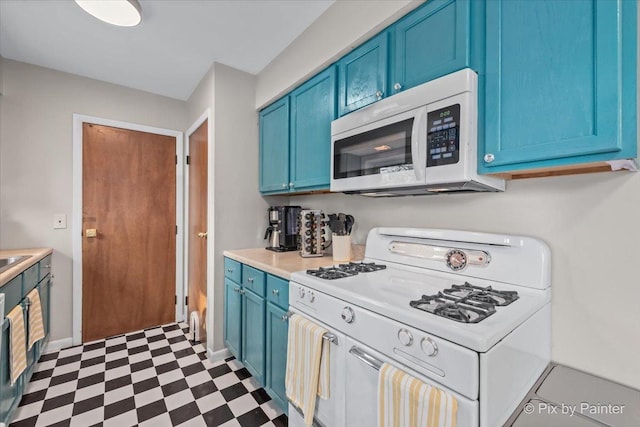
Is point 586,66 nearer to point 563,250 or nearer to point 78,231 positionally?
point 563,250

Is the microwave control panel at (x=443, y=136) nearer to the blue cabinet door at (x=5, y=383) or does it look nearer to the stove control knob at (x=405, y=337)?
the stove control knob at (x=405, y=337)

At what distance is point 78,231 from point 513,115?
3267 millimetres

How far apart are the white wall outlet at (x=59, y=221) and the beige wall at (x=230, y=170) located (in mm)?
1346

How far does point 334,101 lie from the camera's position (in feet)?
5.71

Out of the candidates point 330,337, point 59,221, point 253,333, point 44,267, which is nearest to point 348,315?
point 330,337

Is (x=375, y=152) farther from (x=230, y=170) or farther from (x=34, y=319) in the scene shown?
(x=34, y=319)

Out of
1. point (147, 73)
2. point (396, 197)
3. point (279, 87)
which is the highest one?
point (147, 73)

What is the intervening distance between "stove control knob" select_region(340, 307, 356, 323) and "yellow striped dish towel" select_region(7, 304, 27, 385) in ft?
5.67

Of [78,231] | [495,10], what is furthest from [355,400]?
[78,231]

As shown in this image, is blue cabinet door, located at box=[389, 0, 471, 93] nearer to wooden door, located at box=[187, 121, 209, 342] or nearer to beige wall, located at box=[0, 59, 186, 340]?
wooden door, located at box=[187, 121, 209, 342]

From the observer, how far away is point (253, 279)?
186cm

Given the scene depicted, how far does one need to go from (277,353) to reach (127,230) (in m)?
2.10

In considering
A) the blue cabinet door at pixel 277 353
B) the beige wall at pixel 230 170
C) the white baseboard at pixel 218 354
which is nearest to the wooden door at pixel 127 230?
the beige wall at pixel 230 170

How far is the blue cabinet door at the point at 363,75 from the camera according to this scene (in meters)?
1.43
